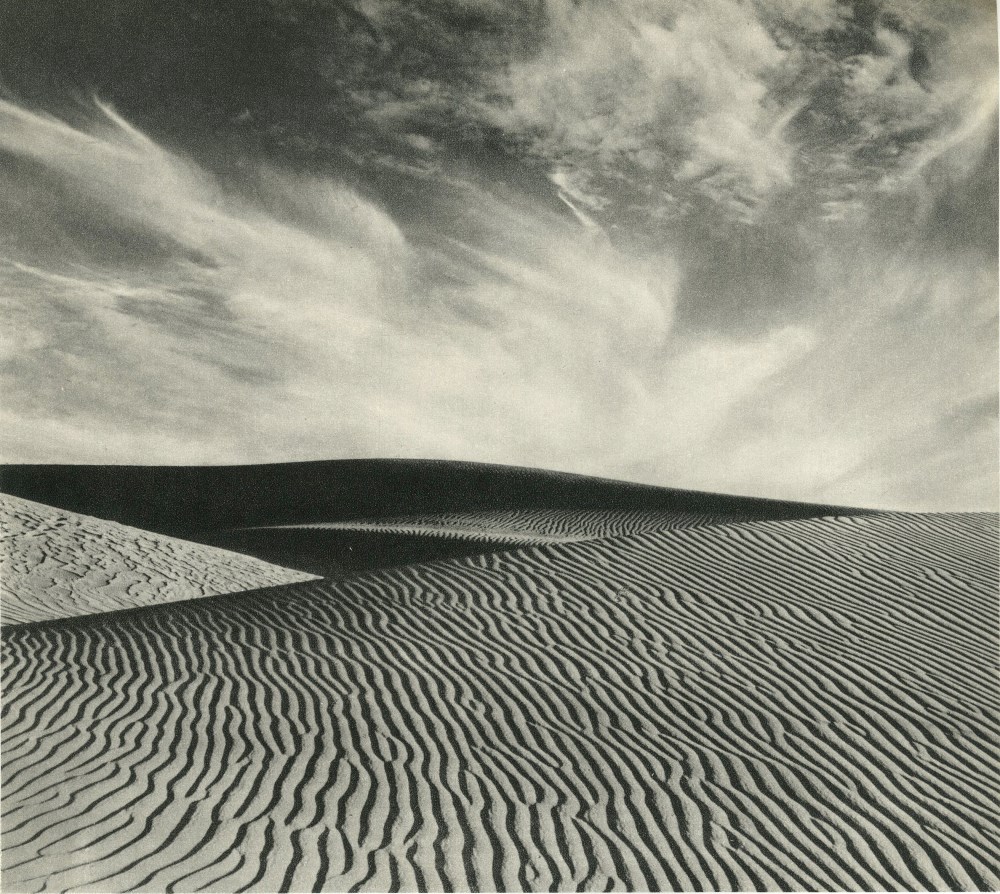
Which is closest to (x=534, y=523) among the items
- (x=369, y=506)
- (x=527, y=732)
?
(x=369, y=506)

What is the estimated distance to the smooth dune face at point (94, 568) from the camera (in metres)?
13.7

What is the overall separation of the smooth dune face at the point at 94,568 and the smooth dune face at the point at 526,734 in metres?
4.07

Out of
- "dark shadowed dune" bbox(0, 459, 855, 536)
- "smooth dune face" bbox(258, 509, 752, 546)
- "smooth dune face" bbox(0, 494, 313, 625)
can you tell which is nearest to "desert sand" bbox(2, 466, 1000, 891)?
"smooth dune face" bbox(0, 494, 313, 625)

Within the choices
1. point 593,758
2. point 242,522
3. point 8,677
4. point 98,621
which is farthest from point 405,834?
point 242,522

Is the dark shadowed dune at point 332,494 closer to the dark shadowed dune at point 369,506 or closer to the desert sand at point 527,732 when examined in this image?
the dark shadowed dune at point 369,506

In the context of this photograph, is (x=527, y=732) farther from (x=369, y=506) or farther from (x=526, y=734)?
(x=369, y=506)

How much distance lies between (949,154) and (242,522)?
81.2 feet

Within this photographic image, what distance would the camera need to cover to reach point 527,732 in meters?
6.55

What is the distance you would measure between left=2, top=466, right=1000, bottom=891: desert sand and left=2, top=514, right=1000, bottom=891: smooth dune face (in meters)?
0.02

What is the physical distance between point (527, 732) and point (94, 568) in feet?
37.4

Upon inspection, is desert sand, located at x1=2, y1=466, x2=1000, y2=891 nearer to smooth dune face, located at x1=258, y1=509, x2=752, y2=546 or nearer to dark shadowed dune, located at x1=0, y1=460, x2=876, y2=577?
dark shadowed dune, located at x1=0, y1=460, x2=876, y2=577

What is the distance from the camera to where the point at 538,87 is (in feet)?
33.3

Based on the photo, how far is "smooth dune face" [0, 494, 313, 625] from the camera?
13.7 meters

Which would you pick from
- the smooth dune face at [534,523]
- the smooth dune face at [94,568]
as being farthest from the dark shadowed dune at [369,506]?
the smooth dune face at [94,568]
